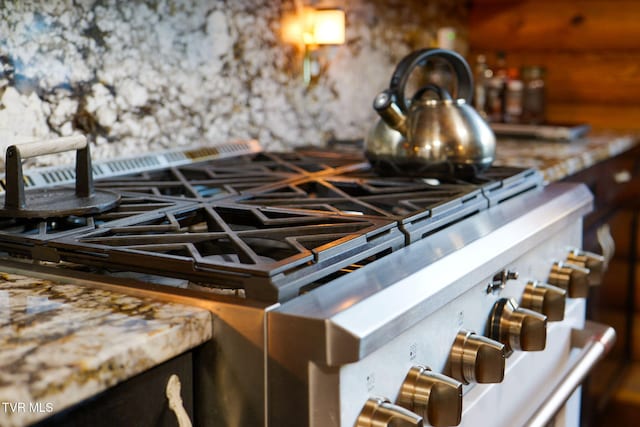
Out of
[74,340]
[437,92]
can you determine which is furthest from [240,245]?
[437,92]

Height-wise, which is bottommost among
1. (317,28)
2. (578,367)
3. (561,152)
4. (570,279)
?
(578,367)

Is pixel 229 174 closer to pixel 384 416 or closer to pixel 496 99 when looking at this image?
pixel 384 416

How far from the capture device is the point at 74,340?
2.13ft

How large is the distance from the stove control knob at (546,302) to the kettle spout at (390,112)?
37 centimetres

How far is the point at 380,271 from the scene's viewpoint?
33.3 inches

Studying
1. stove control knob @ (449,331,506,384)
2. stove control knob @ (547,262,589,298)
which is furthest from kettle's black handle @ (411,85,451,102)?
stove control knob @ (449,331,506,384)

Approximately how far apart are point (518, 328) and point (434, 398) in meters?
0.27

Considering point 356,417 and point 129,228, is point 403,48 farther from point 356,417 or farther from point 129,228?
point 356,417

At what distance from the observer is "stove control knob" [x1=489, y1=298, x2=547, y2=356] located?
1041 mm

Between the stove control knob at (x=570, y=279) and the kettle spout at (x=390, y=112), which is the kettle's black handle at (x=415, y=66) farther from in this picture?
the stove control knob at (x=570, y=279)

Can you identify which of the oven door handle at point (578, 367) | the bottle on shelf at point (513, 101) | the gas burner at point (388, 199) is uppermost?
the bottle on shelf at point (513, 101)

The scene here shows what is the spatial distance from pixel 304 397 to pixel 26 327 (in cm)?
26

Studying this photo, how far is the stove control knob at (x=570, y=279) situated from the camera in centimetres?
129

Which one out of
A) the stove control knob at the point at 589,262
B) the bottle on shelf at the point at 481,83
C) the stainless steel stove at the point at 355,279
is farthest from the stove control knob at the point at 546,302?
the bottle on shelf at the point at 481,83
